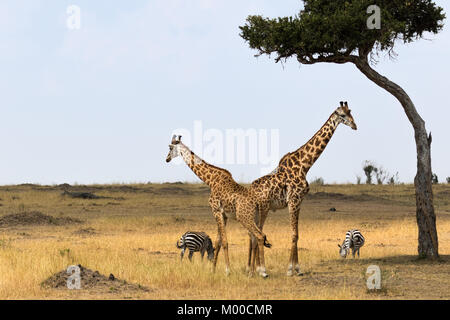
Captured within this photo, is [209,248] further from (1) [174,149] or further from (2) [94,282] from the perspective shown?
(2) [94,282]

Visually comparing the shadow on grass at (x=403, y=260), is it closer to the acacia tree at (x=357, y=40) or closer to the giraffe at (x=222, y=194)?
the acacia tree at (x=357, y=40)

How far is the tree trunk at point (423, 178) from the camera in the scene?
18.7 meters

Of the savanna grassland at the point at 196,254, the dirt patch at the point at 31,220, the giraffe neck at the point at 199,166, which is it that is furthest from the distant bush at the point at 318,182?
the giraffe neck at the point at 199,166

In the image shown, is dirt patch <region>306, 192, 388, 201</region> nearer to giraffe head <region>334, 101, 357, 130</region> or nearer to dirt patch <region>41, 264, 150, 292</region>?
giraffe head <region>334, 101, 357, 130</region>

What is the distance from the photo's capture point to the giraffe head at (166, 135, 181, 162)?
15281 millimetres

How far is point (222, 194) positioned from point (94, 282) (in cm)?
326

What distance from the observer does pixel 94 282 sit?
45.2ft

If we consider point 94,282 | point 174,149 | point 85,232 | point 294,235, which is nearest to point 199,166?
point 174,149

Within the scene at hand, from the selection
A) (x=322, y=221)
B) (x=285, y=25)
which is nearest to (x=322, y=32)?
(x=285, y=25)

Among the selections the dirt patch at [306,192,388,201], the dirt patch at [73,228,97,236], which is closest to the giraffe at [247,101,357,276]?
the dirt patch at [73,228,97,236]

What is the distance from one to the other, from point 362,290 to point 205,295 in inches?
127

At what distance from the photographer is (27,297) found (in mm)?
Result: 12828

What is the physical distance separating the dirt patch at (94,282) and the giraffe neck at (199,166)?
2.94m
